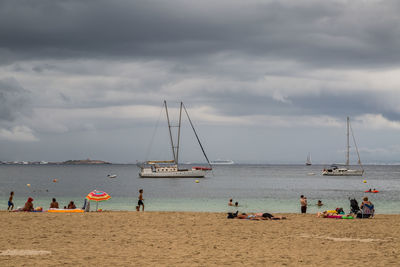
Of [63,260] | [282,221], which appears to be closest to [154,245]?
[63,260]

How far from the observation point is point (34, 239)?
22203 millimetres

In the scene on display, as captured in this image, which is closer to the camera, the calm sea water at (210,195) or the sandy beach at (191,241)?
the sandy beach at (191,241)

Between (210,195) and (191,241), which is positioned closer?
(191,241)

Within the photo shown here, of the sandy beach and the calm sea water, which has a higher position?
the sandy beach

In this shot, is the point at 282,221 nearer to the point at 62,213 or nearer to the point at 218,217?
the point at 218,217

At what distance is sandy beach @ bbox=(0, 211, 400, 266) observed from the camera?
1758cm

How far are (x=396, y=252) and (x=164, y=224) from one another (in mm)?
14169

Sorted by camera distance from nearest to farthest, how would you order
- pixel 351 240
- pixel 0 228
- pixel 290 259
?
1. pixel 290 259
2. pixel 351 240
3. pixel 0 228

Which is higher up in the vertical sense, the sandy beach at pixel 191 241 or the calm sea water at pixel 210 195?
the sandy beach at pixel 191 241

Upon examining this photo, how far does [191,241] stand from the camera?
22438 millimetres

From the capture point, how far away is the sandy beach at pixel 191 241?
1758cm

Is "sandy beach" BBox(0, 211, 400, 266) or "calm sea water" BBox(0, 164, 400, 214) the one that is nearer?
"sandy beach" BBox(0, 211, 400, 266)

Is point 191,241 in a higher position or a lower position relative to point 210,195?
higher

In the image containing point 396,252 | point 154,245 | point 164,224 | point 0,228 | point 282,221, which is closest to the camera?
point 396,252
